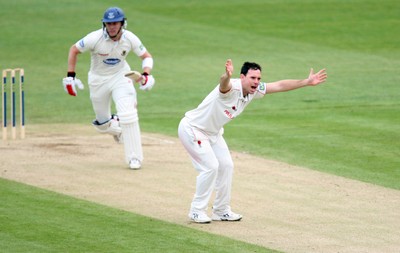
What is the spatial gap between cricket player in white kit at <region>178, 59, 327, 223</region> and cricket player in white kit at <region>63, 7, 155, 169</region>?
3.08 metres

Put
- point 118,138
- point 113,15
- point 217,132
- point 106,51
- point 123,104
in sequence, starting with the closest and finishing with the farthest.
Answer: point 217,132, point 113,15, point 123,104, point 106,51, point 118,138

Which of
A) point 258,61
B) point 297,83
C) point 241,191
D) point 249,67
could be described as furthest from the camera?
point 258,61

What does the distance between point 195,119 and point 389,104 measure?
349 inches

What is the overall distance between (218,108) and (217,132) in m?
0.37

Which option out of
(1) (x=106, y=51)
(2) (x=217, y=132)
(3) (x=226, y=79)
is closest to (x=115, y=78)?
(1) (x=106, y=51)

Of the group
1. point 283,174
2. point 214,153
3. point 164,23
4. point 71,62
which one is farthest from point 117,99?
point 164,23

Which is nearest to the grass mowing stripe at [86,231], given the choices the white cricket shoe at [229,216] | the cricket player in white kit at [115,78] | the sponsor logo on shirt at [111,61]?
the white cricket shoe at [229,216]

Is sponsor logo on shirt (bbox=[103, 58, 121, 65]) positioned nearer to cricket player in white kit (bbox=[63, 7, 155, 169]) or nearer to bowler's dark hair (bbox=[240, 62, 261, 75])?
cricket player in white kit (bbox=[63, 7, 155, 169])

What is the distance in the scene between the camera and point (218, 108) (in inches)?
459

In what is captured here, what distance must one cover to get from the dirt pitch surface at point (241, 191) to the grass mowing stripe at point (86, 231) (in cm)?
30

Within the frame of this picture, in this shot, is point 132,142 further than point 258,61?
No

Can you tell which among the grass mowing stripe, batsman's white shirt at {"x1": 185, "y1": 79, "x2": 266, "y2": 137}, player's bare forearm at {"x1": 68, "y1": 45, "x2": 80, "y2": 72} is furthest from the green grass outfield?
player's bare forearm at {"x1": 68, "y1": 45, "x2": 80, "y2": 72}

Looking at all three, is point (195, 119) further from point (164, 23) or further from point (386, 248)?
point (164, 23)

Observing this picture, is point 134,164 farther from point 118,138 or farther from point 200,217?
point 200,217
